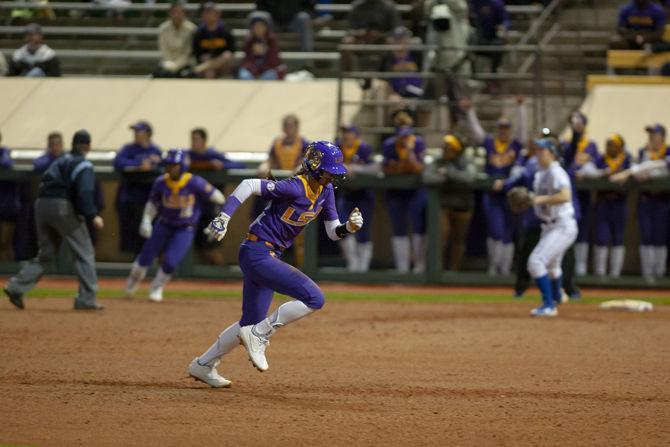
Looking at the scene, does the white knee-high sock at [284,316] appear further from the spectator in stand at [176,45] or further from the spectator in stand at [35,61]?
the spectator in stand at [35,61]

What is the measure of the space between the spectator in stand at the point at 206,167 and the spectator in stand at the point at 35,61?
4171 millimetres

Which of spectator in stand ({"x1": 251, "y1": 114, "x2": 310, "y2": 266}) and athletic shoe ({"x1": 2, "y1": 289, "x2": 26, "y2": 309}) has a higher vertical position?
spectator in stand ({"x1": 251, "y1": 114, "x2": 310, "y2": 266})

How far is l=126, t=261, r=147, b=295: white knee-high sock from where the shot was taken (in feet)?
54.7

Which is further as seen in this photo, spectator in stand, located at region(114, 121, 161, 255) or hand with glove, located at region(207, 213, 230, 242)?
spectator in stand, located at region(114, 121, 161, 255)

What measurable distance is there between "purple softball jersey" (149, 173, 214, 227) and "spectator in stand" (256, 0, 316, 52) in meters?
6.35

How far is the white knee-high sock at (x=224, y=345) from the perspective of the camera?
31.0 feet

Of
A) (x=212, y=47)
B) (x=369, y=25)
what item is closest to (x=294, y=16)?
(x=212, y=47)

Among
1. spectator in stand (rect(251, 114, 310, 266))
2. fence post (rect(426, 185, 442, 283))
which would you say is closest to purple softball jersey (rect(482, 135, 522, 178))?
fence post (rect(426, 185, 442, 283))

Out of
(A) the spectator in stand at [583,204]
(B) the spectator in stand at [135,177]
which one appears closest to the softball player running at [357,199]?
(B) the spectator in stand at [135,177]

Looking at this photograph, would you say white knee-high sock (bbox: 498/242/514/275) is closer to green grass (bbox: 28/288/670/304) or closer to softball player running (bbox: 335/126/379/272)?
green grass (bbox: 28/288/670/304)

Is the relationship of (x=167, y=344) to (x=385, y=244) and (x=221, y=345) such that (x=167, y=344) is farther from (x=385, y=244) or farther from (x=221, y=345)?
(x=385, y=244)

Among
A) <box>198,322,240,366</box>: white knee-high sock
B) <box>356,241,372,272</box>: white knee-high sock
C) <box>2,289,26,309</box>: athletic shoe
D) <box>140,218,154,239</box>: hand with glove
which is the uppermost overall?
<box>198,322,240,366</box>: white knee-high sock

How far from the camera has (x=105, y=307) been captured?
15633mm

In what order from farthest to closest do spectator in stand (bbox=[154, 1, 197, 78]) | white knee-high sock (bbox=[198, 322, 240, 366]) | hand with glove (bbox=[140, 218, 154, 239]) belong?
spectator in stand (bbox=[154, 1, 197, 78]) → hand with glove (bbox=[140, 218, 154, 239]) → white knee-high sock (bbox=[198, 322, 240, 366])
